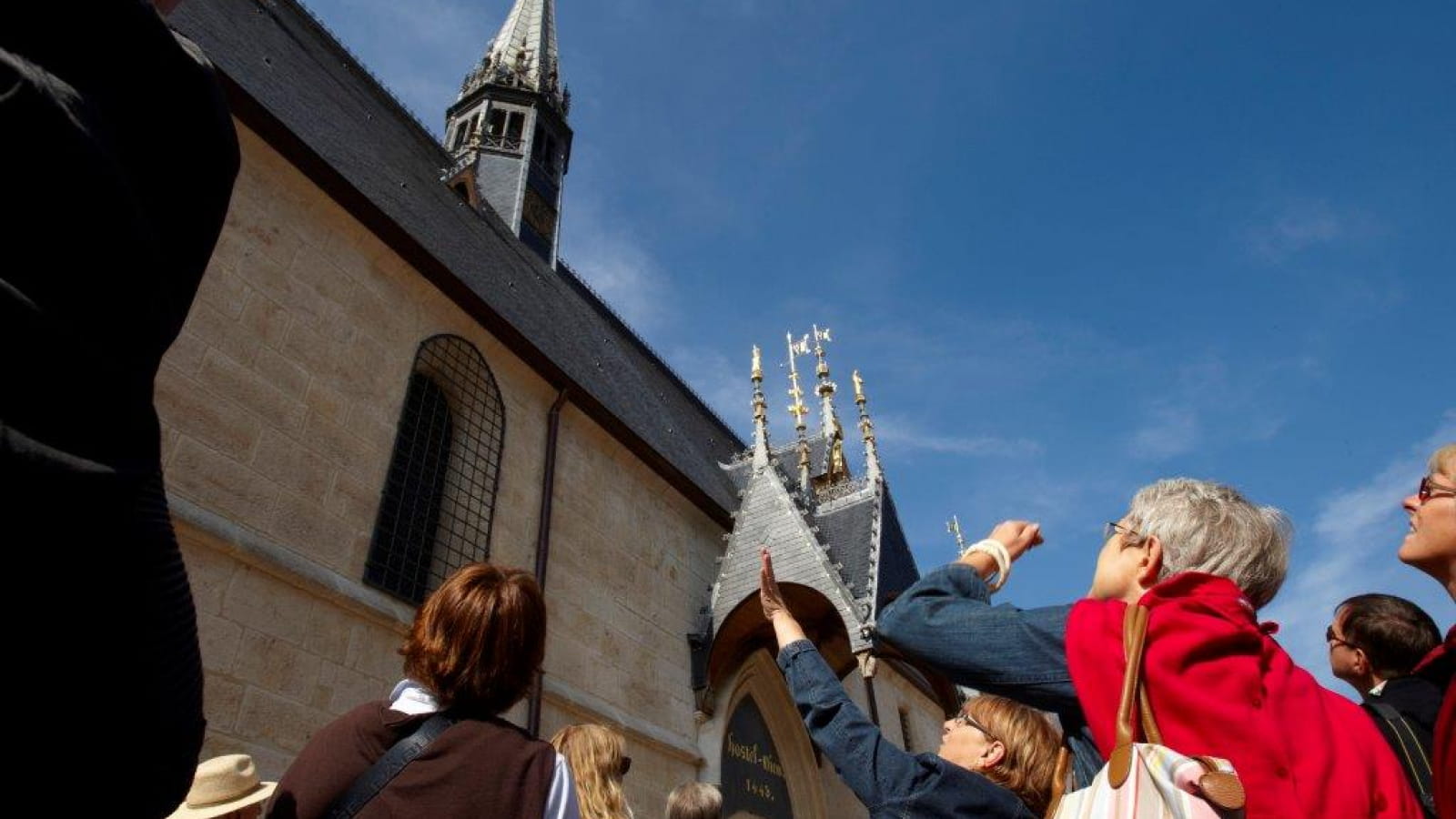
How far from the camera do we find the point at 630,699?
927 cm

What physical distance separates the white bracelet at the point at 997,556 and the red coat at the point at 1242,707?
433 millimetres

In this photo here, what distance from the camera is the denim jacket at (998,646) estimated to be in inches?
61.7

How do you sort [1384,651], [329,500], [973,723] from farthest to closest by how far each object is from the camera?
[329,500] < [1384,651] < [973,723]

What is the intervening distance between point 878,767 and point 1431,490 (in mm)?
1314

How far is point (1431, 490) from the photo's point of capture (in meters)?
1.79

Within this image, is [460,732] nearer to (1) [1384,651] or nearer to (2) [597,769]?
(2) [597,769]

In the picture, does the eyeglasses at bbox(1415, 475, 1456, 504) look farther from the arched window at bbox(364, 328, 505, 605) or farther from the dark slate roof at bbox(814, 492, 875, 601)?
the dark slate roof at bbox(814, 492, 875, 601)

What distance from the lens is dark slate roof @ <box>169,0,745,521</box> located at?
8414 mm

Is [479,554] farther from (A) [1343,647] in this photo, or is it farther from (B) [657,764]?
(A) [1343,647]

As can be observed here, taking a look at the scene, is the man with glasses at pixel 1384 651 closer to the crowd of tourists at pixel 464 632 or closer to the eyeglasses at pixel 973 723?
the crowd of tourists at pixel 464 632

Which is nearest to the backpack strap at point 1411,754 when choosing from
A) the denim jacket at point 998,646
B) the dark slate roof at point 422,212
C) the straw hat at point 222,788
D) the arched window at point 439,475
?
the denim jacket at point 998,646

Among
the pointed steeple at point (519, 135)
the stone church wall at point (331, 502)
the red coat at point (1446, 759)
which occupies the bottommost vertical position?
the red coat at point (1446, 759)

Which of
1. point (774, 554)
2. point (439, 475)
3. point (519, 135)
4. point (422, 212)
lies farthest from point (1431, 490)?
point (519, 135)

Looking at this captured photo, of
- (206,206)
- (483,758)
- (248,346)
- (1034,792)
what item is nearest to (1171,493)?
(1034,792)
